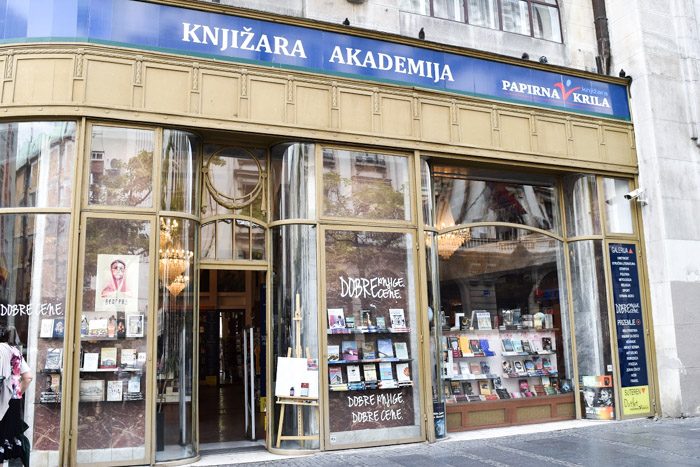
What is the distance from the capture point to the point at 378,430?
8719mm

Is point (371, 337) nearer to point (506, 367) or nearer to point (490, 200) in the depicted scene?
point (506, 367)

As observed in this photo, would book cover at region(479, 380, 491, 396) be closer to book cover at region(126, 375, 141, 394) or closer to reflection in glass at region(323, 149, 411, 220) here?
Answer: reflection in glass at region(323, 149, 411, 220)

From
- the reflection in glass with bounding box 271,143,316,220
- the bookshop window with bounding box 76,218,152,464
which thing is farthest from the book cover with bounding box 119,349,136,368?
the reflection in glass with bounding box 271,143,316,220

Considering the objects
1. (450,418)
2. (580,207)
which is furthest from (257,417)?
(580,207)

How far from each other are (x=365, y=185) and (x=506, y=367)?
4005 mm

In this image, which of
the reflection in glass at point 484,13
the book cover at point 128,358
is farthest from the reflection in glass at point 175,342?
the reflection in glass at point 484,13

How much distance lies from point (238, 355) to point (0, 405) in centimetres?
1065

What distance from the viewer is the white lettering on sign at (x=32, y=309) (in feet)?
24.3

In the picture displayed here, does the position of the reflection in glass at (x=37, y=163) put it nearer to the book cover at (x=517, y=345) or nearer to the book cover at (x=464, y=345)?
the book cover at (x=464, y=345)

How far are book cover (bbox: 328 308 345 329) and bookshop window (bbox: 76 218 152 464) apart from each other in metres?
2.44

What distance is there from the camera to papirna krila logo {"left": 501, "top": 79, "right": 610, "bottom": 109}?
10680 mm

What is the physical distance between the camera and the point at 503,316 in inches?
421

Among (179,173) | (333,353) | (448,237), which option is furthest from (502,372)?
(179,173)

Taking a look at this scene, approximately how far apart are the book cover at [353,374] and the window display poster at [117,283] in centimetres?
299
